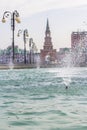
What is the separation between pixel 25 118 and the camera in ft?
43.6

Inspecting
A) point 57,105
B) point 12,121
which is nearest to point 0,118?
point 12,121

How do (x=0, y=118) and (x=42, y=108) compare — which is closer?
(x=0, y=118)

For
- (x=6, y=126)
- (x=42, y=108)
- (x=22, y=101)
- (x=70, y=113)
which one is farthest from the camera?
(x=22, y=101)

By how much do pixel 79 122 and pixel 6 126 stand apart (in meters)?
1.98

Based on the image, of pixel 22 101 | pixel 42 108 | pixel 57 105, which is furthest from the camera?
pixel 22 101

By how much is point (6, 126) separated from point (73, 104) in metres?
5.56

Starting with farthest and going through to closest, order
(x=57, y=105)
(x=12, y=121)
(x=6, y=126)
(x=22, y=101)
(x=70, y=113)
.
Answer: (x=22, y=101) → (x=57, y=105) → (x=70, y=113) → (x=12, y=121) → (x=6, y=126)

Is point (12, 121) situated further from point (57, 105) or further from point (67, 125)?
point (57, 105)

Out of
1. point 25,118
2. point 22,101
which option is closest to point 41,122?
point 25,118

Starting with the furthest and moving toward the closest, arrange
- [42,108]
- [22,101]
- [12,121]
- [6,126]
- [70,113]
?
[22,101], [42,108], [70,113], [12,121], [6,126]

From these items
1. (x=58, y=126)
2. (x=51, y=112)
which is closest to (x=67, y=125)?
(x=58, y=126)

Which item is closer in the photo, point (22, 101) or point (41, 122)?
point (41, 122)

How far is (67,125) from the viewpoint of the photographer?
12.1 m

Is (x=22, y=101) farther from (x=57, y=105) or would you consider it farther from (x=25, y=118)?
(x=25, y=118)
